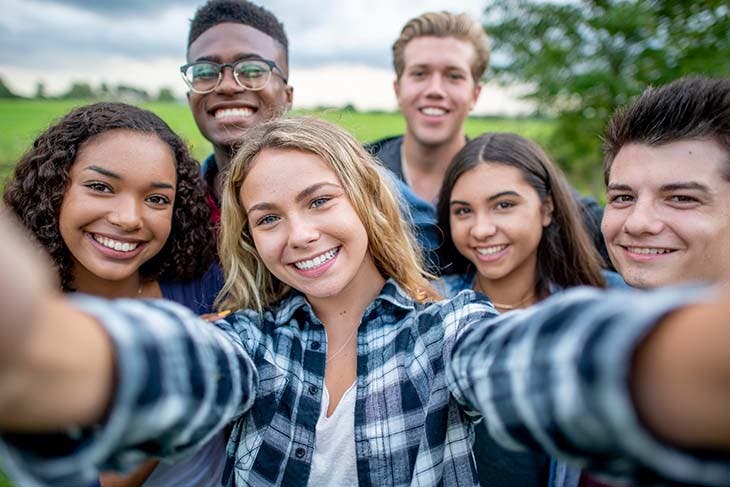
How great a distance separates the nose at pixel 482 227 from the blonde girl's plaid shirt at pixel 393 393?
0.91m

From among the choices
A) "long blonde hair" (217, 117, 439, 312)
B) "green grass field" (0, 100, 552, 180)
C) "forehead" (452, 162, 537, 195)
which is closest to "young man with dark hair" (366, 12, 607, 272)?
"green grass field" (0, 100, 552, 180)

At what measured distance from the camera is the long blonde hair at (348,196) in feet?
6.47

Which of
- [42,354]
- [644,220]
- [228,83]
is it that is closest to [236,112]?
[228,83]

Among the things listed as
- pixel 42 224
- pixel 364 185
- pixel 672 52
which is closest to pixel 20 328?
pixel 364 185

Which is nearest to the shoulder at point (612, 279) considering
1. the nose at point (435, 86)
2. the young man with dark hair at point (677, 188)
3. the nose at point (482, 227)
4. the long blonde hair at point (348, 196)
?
the nose at point (482, 227)

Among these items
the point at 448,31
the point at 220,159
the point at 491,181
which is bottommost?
the point at 491,181

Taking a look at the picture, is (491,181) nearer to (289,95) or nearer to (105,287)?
(289,95)

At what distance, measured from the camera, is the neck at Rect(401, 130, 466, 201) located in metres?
4.04

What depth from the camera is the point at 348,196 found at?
1.96 meters

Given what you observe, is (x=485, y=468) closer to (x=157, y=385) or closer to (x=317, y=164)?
(x=317, y=164)

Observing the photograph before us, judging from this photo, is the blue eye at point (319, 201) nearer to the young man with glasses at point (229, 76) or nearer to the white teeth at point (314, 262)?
the white teeth at point (314, 262)

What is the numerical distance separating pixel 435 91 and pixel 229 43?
1556 mm

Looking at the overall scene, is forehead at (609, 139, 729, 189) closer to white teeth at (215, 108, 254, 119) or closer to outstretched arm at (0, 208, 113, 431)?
outstretched arm at (0, 208, 113, 431)

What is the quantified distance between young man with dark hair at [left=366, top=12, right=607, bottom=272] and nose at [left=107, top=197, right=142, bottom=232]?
85.9 inches
